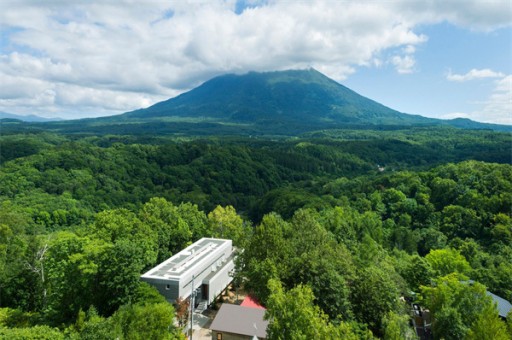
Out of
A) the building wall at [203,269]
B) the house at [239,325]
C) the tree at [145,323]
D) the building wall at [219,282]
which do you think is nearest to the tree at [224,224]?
the building wall at [203,269]

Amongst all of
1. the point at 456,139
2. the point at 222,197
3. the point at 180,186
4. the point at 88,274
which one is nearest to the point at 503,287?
the point at 88,274

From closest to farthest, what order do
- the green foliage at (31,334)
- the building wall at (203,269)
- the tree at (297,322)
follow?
the tree at (297,322)
the green foliage at (31,334)
the building wall at (203,269)

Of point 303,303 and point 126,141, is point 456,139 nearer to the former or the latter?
point 126,141

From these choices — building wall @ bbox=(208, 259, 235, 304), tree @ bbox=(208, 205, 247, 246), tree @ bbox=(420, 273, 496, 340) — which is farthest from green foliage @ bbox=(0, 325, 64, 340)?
tree @ bbox=(208, 205, 247, 246)

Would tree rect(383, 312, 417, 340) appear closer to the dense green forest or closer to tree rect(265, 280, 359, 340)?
the dense green forest

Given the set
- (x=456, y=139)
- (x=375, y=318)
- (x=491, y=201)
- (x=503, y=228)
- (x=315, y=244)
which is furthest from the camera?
(x=456, y=139)

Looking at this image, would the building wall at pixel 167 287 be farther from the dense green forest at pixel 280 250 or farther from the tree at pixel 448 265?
the tree at pixel 448 265
